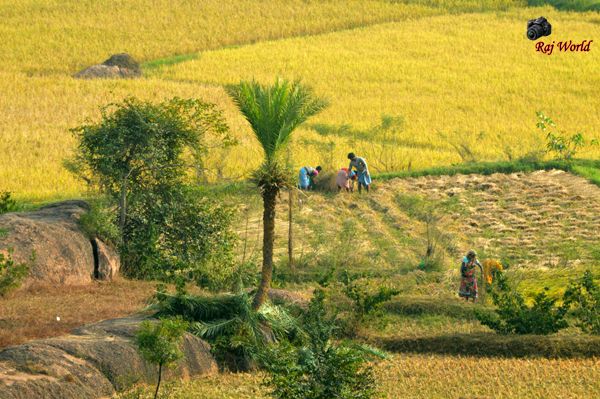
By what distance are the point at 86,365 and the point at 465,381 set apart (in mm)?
4773

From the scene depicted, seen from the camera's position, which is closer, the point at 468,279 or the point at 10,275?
the point at 10,275

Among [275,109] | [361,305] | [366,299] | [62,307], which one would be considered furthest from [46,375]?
[361,305]

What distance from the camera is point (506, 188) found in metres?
31.8

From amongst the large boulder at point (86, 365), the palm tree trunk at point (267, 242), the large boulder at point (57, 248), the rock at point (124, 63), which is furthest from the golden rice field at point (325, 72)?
the large boulder at point (86, 365)

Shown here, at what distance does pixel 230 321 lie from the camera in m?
17.2

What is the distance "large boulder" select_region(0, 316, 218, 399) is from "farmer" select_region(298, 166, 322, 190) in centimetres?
1411

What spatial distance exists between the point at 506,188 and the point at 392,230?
5.33 m

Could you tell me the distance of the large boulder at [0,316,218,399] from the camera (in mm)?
13836

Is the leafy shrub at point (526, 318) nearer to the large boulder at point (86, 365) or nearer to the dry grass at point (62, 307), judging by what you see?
the large boulder at point (86, 365)

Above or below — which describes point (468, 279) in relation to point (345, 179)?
below

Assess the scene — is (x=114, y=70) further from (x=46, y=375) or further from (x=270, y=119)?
(x=46, y=375)

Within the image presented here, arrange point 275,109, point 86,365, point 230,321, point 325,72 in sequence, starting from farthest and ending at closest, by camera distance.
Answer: point 325,72
point 275,109
point 230,321
point 86,365

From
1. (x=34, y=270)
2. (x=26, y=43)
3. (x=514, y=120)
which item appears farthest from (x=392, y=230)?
(x=26, y=43)

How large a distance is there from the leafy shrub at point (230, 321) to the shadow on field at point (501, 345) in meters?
1.84
